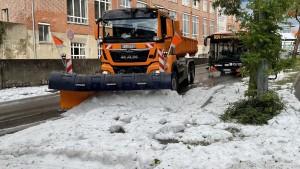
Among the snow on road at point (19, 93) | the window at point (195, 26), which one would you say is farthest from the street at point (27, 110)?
the window at point (195, 26)

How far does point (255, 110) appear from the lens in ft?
22.6

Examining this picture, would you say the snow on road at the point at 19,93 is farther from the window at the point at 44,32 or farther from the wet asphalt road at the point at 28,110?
the window at the point at 44,32

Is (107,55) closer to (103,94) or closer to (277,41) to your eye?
(103,94)

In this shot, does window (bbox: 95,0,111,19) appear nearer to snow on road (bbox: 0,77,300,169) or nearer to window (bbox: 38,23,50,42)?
window (bbox: 38,23,50,42)

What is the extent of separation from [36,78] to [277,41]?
507 inches

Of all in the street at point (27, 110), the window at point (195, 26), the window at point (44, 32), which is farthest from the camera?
the window at point (195, 26)

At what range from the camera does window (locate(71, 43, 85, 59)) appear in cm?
2692

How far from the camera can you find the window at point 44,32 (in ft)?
80.0

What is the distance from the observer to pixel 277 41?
684cm

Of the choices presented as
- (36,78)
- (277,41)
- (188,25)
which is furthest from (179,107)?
(188,25)

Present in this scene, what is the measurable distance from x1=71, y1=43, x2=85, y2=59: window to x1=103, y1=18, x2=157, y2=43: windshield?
55.0ft

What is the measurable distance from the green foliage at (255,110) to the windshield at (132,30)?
13.4ft

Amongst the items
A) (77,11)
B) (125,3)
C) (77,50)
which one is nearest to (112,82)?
(77,50)

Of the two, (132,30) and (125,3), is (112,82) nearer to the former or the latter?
(132,30)
